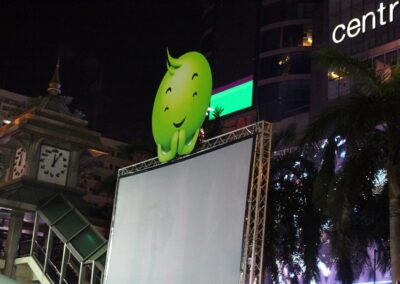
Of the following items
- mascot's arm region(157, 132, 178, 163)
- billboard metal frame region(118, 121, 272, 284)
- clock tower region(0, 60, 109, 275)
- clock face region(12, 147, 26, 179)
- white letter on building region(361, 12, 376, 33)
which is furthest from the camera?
white letter on building region(361, 12, 376, 33)

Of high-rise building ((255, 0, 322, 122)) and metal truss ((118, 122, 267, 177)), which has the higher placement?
high-rise building ((255, 0, 322, 122))

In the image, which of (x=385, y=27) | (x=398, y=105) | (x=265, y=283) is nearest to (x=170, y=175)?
(x=398, y=105)

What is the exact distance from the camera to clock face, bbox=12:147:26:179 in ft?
64.6

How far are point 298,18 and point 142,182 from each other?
42397 mm

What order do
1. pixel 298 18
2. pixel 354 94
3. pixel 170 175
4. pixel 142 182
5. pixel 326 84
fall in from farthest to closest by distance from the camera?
1. pixel 298 18
2. pixel 326 84
3. pixel 142 182
4. pixel 170 175
5. pixel 354 94

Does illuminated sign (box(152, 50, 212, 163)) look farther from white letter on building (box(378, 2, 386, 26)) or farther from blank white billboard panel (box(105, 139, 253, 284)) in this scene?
white letter on building (box(378, 2, 386, 26))

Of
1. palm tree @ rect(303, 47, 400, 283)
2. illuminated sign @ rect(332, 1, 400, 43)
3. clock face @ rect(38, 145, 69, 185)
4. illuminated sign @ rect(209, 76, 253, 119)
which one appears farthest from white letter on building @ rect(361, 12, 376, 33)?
palm tree @ rect(303, 47, 400, 283)

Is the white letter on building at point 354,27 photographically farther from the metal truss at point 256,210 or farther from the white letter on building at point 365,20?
the metal truss at point 256,210

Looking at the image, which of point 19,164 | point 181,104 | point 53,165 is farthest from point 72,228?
point 181,104

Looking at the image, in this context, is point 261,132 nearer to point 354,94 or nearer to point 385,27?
point 354,94

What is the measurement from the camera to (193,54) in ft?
53.5

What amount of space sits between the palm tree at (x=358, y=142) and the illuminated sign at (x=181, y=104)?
3.01 m

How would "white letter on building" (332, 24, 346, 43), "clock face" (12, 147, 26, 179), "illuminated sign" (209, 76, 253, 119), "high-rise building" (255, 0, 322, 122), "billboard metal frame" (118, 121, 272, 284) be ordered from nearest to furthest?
"billboard metal frame" (118, 121, 272, 284)
"clock face" (12, 147, 26, 179)
"white letter on building" (332, 24, 346, 43)
"high-rise building" (255, 0, 322, 122)
"illuminated sign" (209, 76, 253, 119)

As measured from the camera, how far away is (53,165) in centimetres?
1973
